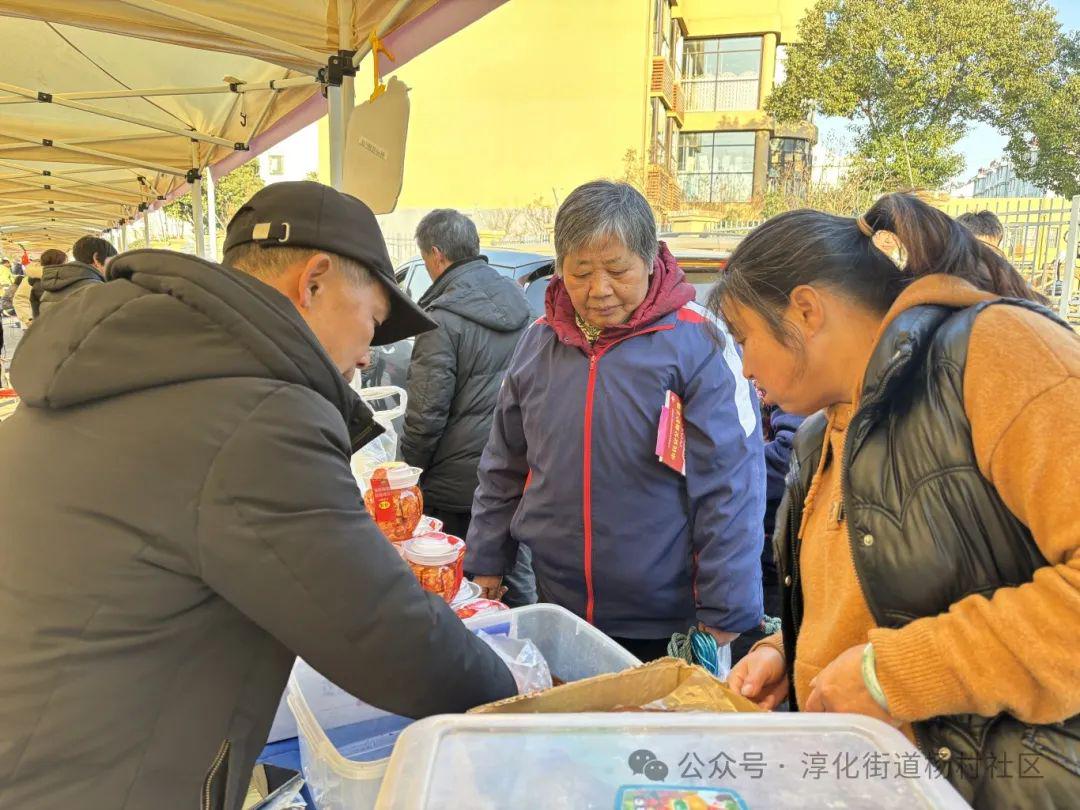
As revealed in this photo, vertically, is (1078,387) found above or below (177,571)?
above

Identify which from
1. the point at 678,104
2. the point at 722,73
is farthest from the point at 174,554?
the point at 722,73

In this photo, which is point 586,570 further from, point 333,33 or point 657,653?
point 333,33

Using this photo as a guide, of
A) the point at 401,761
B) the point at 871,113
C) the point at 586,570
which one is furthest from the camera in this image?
the point at 871,113

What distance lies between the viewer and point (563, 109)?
1759 centimetres

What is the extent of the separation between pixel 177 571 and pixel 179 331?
0.28m

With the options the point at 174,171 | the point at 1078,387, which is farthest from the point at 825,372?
the point at 174,171

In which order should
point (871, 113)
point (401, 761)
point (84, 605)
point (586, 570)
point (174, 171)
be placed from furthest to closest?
point (871, 113), point (174, 171), point (586, 570), point (84, 605), point (401, 761)

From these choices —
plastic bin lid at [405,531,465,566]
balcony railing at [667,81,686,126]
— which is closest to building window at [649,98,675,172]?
balcony railing at [667,81,686,126]

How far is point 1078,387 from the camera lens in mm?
768

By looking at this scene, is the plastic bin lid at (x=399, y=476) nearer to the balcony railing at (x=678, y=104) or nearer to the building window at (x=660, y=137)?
the building window at (x=660, y=137)

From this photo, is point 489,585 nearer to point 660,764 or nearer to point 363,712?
point 363,712

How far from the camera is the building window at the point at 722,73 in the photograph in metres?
20.2

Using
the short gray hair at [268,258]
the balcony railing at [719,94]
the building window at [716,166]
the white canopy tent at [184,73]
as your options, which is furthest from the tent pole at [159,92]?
the balcony railing at [719,94]

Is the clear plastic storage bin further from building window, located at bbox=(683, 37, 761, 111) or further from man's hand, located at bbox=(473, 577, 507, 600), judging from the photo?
building window, located at bbox=(683, 37, 761, 111)
